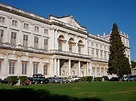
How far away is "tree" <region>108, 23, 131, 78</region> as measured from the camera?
55.5 metres

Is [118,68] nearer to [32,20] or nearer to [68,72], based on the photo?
[68,72]

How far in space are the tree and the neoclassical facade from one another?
1081 cm

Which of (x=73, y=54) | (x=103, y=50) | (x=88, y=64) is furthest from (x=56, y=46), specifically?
(x=103, y=50)

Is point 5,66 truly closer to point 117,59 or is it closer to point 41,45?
point 41,45

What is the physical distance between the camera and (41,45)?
2088 inches

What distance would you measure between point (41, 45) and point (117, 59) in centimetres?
2243

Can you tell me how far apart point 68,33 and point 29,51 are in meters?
16.5

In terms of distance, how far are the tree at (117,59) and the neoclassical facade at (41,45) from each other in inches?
426

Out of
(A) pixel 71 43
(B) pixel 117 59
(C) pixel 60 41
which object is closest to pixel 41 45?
(C) pixel 60 41

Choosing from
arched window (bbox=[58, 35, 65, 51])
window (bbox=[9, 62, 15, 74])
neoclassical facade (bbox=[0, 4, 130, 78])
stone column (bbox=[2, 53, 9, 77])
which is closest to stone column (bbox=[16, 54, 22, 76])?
neoclassical facade (bbox=[0, 4, 130, 78])

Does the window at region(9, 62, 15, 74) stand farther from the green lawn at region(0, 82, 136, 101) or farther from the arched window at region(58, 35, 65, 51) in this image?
the green lawn at region(0, 82, 136, 101)

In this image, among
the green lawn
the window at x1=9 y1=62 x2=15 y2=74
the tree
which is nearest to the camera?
the green lawn

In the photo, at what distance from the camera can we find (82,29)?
221ft

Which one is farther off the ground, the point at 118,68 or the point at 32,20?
the point at 32,20
